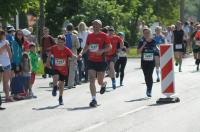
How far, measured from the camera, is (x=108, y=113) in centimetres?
1527

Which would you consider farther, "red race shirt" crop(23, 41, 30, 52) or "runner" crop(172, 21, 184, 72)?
"runner" crop(172, 21, 184, 72)

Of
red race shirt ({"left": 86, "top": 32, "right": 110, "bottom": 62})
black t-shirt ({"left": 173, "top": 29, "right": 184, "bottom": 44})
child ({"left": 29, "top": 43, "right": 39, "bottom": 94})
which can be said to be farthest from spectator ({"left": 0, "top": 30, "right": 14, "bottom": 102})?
black t-shirt ({"left": 173, "top": 29, "right": 184, "bottom": 44})

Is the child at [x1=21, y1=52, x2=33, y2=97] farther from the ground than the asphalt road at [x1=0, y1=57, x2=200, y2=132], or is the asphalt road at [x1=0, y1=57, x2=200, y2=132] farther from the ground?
the child at [x1=21, y1=52, x2=33, y2=97]

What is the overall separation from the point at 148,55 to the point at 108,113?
398 cm

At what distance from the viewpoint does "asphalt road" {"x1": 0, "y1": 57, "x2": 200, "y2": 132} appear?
43.2 ft

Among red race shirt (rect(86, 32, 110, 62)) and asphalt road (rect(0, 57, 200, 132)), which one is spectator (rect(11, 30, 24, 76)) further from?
red race shirt (rect(86, 32, 110, 62))

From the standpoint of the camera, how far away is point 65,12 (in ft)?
158

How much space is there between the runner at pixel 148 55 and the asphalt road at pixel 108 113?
48cm

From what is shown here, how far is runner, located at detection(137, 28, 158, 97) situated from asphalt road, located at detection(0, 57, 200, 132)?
0.48 m

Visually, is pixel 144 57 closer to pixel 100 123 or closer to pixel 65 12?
pixel 100 123

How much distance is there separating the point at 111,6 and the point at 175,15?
3359cm

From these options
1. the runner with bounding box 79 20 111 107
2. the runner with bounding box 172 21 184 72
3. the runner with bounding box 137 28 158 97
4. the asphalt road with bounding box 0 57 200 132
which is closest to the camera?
the asphalt road with bounding box 0 57 200 132

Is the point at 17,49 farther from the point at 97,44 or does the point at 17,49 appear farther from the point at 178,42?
the point at 178,42

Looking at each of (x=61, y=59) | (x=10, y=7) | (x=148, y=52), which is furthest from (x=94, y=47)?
(x=10, y=7)
